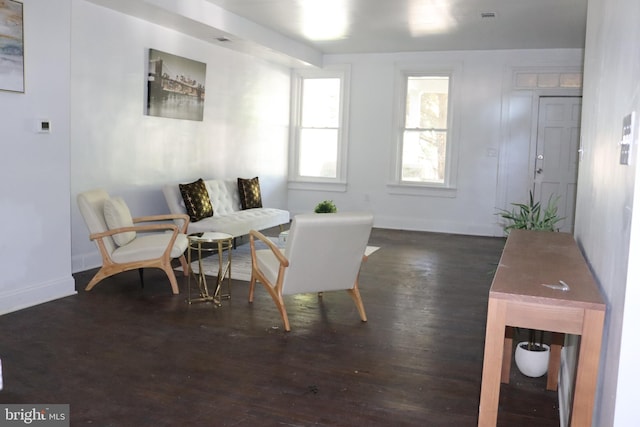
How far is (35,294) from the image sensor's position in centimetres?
449

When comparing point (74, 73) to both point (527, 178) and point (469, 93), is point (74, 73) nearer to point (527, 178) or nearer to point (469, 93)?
point (469, 93)

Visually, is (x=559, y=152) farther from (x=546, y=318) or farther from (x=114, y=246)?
(x=546, y=318)

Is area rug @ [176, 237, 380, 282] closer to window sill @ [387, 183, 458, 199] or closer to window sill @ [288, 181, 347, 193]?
window sill @ [387, 183, 458, 199]

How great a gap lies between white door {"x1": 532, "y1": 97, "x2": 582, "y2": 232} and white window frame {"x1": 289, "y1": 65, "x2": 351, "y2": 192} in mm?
3088

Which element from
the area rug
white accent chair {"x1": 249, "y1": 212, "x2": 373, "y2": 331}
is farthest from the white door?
white accent chair {"x1": 249, "y1": 212, "x2": 373, "y2": 331}

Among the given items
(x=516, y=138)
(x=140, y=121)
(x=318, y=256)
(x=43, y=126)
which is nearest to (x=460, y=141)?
(x=516, y=138)

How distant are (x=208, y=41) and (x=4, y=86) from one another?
362cm

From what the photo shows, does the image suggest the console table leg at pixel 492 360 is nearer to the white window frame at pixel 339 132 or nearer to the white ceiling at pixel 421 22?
the white ceiling at pixel 421 22

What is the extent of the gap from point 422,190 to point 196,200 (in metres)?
4.18

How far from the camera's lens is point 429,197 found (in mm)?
9336


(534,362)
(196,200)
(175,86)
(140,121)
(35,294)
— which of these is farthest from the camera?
(175,86)

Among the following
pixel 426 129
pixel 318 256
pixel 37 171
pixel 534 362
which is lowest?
pixel 534 362

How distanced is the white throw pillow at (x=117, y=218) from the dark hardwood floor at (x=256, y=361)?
44cm

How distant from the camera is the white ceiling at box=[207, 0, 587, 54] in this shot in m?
6.28
